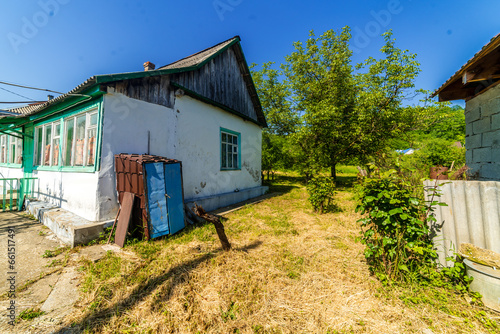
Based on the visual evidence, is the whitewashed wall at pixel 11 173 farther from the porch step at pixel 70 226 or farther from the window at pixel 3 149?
the porch step at pixel 70 226

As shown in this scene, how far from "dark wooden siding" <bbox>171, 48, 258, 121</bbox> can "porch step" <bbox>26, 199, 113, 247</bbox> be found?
4478 millimetres

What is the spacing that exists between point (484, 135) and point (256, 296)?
5.65 meters

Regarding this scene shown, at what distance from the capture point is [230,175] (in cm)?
826

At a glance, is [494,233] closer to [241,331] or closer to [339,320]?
[339,320]

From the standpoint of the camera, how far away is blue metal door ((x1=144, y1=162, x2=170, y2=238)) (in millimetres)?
3984

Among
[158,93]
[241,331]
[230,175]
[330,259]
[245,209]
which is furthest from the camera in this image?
[230,175]

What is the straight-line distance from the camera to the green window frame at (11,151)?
823 cm

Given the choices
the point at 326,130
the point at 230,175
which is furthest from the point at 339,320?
the point at 326,130

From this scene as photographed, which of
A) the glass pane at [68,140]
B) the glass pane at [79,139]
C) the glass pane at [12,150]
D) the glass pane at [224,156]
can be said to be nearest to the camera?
the glass pane at [79,139]

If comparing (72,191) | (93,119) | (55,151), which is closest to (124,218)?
(72,191)

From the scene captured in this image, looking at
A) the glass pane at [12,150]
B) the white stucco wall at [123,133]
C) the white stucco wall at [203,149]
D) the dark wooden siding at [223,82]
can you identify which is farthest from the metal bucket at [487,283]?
the glass pane at [12,150]

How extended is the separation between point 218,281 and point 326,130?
11533mm

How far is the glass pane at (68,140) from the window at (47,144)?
734 mm

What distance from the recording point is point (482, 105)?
4.09m
